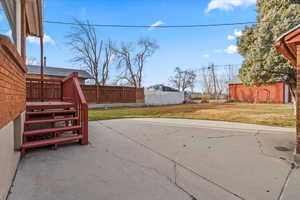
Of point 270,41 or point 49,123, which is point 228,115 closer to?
point 270,41

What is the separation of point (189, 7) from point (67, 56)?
53.4 feet

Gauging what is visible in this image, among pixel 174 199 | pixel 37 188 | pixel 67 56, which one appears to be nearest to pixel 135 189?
pixel 174 199

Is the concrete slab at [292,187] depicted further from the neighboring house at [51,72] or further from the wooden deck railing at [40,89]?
the neighboring house at [51,72]

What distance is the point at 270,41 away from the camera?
7668 mm

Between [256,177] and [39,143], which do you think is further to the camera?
[39,143]

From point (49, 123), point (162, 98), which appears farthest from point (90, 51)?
point (49, 123)

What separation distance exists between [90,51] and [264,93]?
2261 cm

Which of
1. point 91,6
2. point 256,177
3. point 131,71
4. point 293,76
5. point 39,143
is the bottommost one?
point 256,177

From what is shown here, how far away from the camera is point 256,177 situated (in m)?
2.25

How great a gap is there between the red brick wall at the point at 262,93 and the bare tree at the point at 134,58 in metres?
13.6

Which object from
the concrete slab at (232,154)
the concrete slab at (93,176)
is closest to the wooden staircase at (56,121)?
the concrete slab at (93,176)

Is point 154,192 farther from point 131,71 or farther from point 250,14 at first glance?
point 131,71

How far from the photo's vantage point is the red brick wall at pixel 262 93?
18.5m

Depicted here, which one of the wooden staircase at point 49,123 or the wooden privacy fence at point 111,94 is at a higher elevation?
the wooden privacy fence at point 111,94
